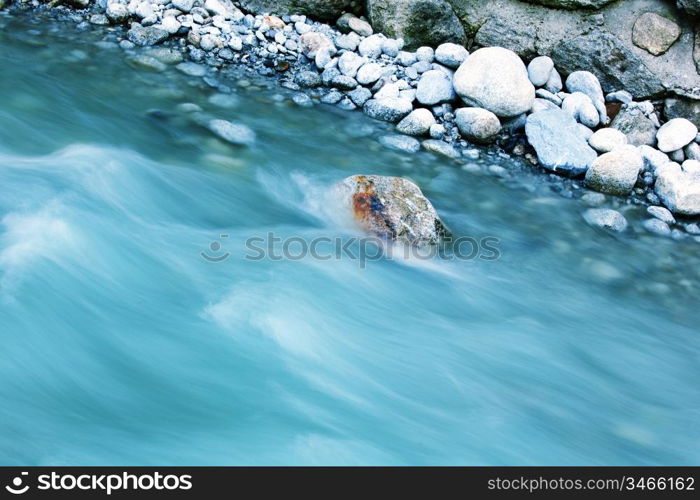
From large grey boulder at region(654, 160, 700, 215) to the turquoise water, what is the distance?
349mm

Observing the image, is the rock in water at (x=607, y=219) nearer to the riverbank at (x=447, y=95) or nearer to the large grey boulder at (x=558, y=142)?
the riverbank at (x=447, y=95)

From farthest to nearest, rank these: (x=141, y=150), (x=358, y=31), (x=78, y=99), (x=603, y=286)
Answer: (x=358, y=31) < (x=78, y=99) < (x=141, y=150) < (x=603, y=286)

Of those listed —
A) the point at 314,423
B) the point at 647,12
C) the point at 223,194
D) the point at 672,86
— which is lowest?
the point at 314,423

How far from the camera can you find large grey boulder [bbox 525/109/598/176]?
5.89 metres

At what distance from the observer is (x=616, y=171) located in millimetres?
5715

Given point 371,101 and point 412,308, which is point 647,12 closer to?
point 371,101

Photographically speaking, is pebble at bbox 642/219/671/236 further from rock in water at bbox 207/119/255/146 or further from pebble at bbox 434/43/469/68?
rock in water at bbox 207/119/255/146

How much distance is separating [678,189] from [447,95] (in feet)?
7.70

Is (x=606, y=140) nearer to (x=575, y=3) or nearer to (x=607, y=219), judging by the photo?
(x=607, y=219)

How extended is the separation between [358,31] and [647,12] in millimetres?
3149

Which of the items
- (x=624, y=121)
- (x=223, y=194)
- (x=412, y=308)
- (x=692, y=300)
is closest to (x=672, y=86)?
(x=624, y=121)

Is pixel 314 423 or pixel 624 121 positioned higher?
pixel 624 121

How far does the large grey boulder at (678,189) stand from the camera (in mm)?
5574

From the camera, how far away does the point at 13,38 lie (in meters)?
6.50
